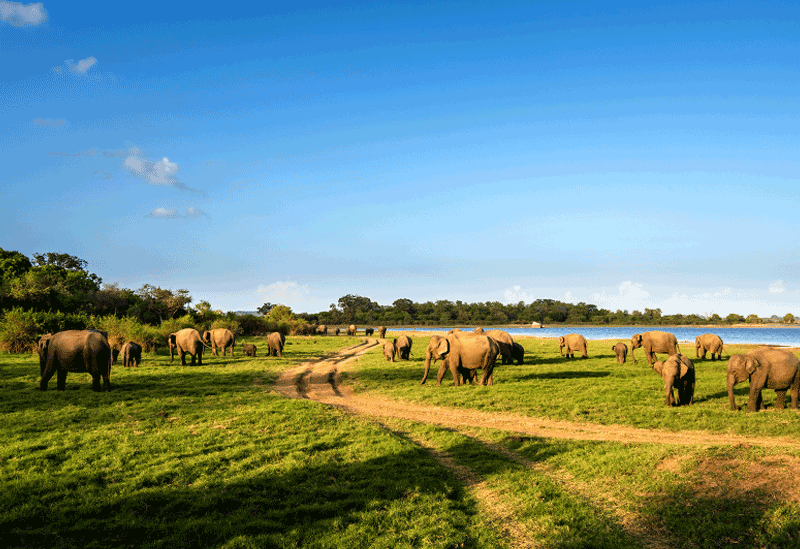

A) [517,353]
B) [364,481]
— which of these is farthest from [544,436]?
[517,353]

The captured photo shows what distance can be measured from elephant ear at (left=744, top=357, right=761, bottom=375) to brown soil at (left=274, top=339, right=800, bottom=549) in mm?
3686

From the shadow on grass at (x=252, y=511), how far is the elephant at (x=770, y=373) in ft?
41.2

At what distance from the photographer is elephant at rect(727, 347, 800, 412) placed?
1555 centimetres

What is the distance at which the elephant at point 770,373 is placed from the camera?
1555 centimetres

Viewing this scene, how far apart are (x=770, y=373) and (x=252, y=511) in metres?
17.2

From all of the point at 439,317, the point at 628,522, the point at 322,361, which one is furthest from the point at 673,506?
the point at 439,317

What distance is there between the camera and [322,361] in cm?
3528

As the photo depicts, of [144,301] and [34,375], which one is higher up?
[144,301]

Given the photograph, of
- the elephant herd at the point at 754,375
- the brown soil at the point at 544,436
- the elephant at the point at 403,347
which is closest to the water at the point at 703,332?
the elephant at the point at 403,347

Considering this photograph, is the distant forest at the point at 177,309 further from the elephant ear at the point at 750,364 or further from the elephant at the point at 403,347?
the elephant ear at the point at 750,364

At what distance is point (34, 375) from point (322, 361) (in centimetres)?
1775

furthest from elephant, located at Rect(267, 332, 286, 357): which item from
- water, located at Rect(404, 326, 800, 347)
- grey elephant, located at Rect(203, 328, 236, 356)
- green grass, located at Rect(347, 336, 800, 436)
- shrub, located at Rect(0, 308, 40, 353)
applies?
water, located at Rect(404, 326, 800, 347)

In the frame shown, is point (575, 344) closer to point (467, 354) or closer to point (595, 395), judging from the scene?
point (467, 354)

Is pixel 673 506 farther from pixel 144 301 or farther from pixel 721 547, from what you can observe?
pixel 144 301
